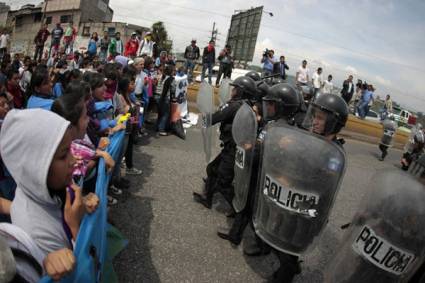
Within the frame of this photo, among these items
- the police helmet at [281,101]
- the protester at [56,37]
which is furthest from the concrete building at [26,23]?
the police helmet at [281,101]

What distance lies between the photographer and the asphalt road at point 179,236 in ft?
10.7

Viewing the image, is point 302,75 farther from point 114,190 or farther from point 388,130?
point 114,190

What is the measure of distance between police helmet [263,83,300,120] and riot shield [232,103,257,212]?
357 mm

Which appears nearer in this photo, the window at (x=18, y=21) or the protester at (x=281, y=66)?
the protester at (x=281, y=66)

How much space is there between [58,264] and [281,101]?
2.61 m

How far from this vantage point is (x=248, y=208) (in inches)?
145

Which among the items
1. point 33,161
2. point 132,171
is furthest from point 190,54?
point 33,161

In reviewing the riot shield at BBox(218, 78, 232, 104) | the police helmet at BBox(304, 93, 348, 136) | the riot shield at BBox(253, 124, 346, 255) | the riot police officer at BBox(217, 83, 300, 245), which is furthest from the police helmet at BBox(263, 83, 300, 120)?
the riot shield at BBox(218, 78, 232, 104)

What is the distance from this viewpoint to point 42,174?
4.62ft

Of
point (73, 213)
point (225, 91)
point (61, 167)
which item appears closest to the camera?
point (61, 167)

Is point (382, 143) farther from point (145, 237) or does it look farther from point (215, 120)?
point (145, 237)

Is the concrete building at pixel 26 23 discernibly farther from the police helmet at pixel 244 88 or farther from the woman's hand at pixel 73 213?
the woman's hand at pixel 73 213

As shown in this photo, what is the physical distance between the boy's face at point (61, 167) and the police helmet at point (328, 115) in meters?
2.01

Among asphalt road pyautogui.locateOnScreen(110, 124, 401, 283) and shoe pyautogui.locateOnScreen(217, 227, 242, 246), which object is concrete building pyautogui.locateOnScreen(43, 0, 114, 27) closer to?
asphalt road pyautogui.locateOnScreen(110, 124, 401, 283)
